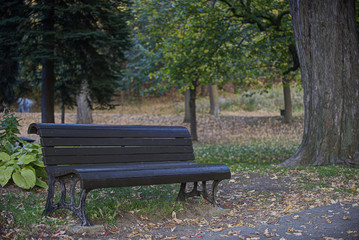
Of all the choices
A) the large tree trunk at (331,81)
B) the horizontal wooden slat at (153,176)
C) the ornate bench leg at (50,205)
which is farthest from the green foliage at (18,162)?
the large tree trunk at (331,81)

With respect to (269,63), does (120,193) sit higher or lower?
lower

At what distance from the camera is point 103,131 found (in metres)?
4.95

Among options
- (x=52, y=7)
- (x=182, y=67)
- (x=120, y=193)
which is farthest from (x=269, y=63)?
(x=120, y=193)

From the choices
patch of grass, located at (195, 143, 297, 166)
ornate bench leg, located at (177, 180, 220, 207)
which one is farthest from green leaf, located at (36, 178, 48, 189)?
patch of grass, located at (195, 143, 297, 166)

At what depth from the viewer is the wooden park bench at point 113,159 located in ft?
13.9

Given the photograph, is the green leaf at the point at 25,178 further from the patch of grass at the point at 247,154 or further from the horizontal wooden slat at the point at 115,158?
the patch of grass at the point at 247,154

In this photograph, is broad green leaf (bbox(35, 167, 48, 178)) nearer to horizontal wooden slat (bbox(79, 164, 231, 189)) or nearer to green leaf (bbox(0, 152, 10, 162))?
green leaf (bbox(0, 152, 10, 162))

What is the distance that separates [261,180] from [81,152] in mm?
3354

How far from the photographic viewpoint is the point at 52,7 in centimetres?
937

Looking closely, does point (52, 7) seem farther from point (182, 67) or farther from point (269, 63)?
point (269, 63)

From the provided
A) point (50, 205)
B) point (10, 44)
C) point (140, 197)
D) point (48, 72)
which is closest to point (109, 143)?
A: point (50, 205)

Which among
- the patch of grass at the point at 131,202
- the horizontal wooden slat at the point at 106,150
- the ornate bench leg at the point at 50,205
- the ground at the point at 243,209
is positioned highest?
the horizontal wooden slat at the point at 106,150

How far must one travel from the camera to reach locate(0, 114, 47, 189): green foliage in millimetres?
5484

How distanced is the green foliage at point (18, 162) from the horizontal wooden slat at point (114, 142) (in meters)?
1.23
